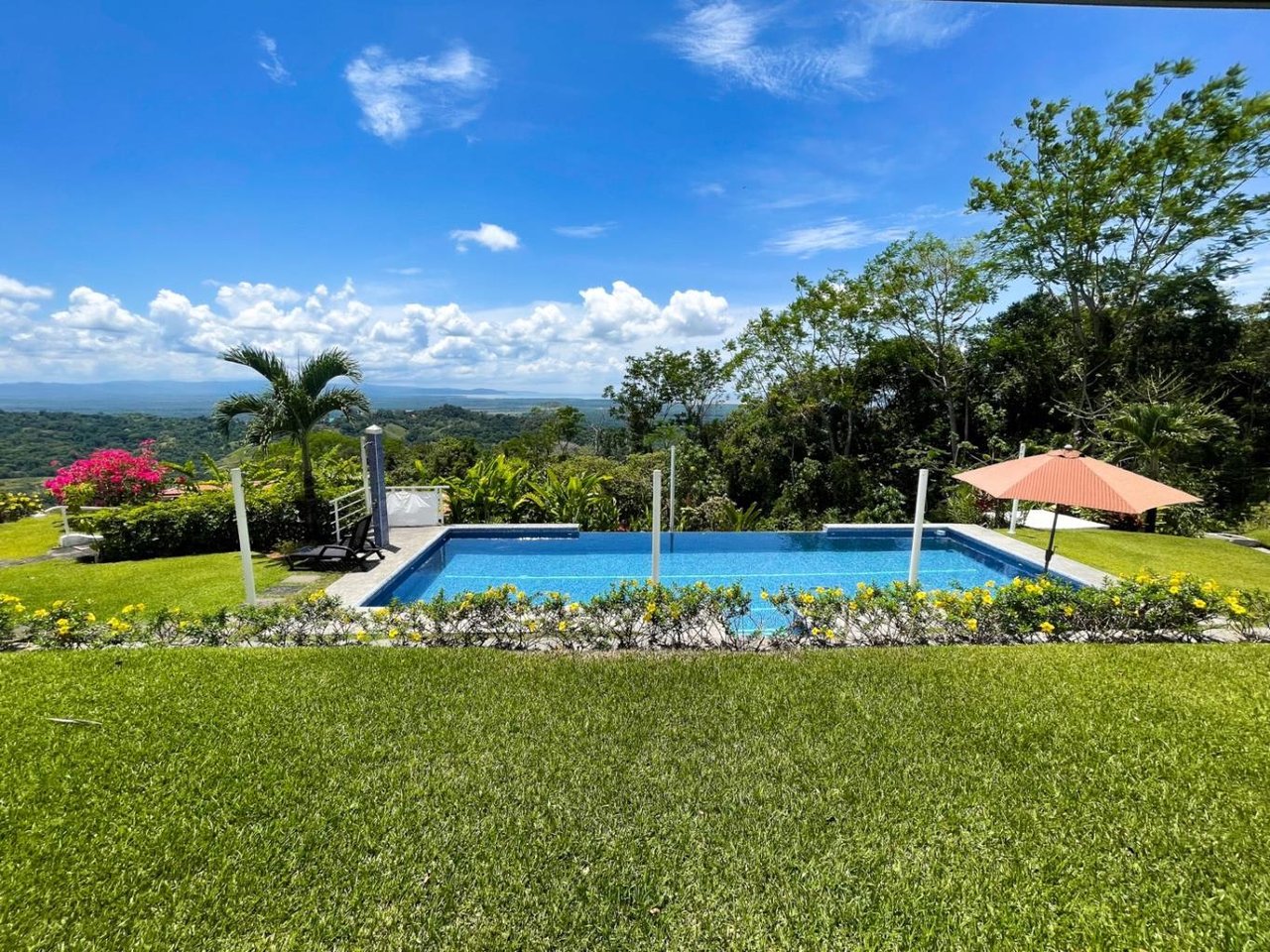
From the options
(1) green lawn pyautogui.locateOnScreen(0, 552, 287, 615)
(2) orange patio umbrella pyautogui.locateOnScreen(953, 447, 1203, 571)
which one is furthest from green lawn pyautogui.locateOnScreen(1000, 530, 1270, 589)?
(1) green lawn pyautogui.locateOnScreen(0, 552, 287, 615)

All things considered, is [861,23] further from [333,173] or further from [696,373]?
[696,373]

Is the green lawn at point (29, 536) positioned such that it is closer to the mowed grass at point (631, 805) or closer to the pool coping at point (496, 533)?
the pool coping at point (496, 533)

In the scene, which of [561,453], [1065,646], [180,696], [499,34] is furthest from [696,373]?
[180,696]

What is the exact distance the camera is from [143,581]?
24.2 ft

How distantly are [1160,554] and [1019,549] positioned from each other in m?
1.93

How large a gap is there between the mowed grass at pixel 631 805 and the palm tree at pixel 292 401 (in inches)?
185

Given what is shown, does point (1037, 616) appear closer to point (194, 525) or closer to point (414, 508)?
point (414, 508)

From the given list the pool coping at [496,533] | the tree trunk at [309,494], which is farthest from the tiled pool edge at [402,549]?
the tree trunk at [309,494]

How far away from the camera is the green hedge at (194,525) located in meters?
8.68

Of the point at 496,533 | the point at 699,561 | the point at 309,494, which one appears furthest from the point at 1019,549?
the point at 309,494

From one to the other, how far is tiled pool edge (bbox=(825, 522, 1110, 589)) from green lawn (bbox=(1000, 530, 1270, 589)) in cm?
29

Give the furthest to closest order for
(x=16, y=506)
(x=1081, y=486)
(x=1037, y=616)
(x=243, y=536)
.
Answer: (x=16, y=506) < (x=243, y=536) < (x=1081, y=486) < (x=1037, y=616)

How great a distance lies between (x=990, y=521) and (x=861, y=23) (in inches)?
344

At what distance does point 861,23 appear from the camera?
289 inches
